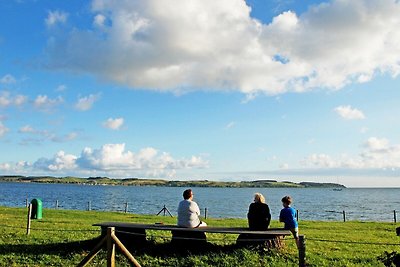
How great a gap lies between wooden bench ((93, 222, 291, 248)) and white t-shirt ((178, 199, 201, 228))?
8.3 inches

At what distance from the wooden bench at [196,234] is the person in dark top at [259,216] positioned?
0.23 metres

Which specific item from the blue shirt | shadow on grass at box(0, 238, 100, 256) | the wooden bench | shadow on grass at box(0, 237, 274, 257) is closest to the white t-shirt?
the wooden bench

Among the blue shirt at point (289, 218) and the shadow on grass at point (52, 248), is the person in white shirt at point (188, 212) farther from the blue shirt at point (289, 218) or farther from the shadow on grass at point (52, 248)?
the shadow on grass at point (52, 248)

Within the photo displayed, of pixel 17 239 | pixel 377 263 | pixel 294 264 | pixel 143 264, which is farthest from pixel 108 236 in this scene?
pixel 377 263

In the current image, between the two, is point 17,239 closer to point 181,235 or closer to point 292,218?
point 181,235

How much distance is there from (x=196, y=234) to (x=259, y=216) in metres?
1.99

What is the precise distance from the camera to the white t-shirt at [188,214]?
13.5m

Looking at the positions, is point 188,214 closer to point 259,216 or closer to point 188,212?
point 188,212

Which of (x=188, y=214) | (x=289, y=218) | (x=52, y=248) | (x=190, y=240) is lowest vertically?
(x=52, y=248)

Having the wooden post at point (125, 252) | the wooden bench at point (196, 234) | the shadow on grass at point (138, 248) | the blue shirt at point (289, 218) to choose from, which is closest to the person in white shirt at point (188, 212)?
the wooden bench at point (196, 234)

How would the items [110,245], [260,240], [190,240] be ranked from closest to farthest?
[110,245] < [260,240] < [190,240]

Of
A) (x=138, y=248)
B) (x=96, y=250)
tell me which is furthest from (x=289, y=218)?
(x=96, y=250)

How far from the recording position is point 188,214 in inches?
535

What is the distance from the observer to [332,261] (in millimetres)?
13461
